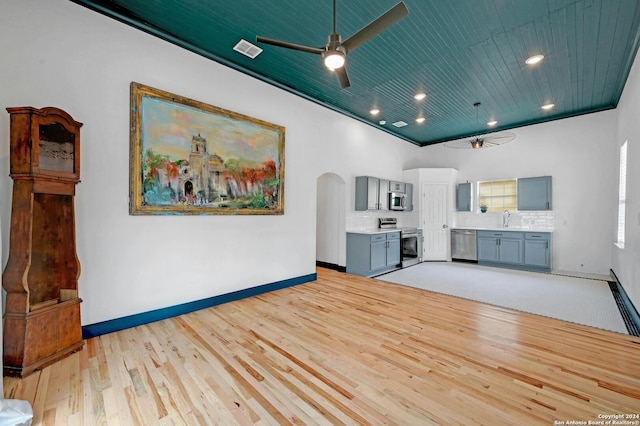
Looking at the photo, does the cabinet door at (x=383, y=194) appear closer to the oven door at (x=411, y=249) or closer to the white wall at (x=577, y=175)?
the oven door at (x=411, y=249)

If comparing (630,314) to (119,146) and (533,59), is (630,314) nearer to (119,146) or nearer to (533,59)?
(533,59)

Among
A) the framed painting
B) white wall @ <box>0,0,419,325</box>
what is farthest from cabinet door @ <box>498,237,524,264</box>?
the framed painting

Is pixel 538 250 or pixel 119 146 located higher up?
pixel 119 146

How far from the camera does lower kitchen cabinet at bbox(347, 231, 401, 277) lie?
5.82 meters

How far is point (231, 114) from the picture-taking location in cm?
407

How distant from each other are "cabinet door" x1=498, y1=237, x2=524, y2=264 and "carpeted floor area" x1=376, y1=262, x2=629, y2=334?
351mm

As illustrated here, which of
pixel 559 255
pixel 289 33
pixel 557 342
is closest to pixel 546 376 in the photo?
pixel 557 342

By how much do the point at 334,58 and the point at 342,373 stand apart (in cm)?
275

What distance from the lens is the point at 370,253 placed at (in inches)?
228

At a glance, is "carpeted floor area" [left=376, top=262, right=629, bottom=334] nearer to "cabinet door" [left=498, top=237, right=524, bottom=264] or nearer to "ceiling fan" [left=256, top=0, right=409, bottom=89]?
"cabinet door" [left=498, top=237, right=524, bottom=264]

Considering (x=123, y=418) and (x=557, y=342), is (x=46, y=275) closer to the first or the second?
(x=123, y=418)

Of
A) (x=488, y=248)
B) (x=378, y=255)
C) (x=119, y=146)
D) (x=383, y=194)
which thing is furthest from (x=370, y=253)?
(x=119, y=146)

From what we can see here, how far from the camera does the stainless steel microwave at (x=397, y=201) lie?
7070 mm

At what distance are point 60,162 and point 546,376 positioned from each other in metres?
4.75
